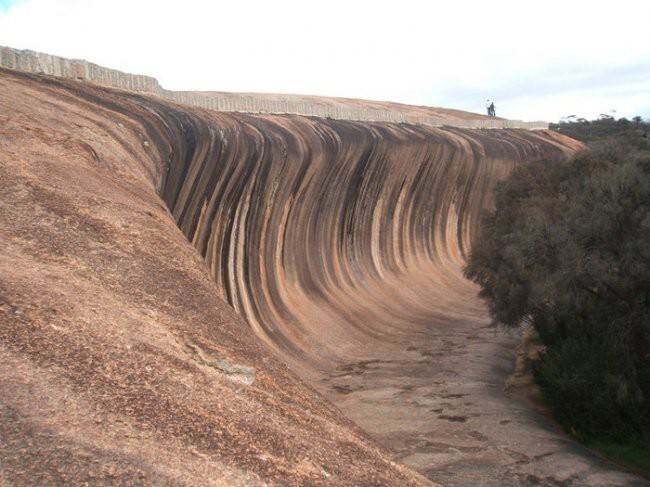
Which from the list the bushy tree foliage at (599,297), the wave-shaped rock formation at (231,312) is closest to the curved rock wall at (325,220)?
the wave-shaped rock formation at (231,312)

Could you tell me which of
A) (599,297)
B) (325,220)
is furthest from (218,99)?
(599,297)

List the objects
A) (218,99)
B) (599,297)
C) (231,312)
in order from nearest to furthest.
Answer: (231,312) < (599,297) < (218,99)

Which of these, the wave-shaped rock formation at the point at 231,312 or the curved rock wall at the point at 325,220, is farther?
the curved rock wall at the point at 325,220

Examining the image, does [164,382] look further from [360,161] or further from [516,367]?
[360,161]

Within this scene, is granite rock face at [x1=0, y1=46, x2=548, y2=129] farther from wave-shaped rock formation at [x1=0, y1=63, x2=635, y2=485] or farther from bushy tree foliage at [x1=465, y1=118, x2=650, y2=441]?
bushy tree foliage at [x1=465, y1=118, x2=650, y2=441]

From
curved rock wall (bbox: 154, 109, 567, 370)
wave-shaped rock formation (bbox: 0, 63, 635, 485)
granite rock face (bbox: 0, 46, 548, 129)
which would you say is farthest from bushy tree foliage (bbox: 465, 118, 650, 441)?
granite rock face (bbox: 0, 46, 548, 129)

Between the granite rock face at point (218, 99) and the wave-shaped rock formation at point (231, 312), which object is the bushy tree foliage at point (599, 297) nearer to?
the wave-shaped rock formation at point (231, 312)

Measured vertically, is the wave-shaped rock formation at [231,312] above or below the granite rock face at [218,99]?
below

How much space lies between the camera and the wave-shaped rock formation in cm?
528

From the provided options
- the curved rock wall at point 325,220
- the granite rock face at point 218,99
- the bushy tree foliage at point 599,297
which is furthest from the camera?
the curved rock wall at point 325,220

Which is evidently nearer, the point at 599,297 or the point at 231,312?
the point at 231,312

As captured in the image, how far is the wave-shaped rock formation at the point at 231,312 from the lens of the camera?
528 cm

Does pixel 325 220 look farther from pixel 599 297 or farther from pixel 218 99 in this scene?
pixel 599 297

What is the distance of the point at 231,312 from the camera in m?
8.42
